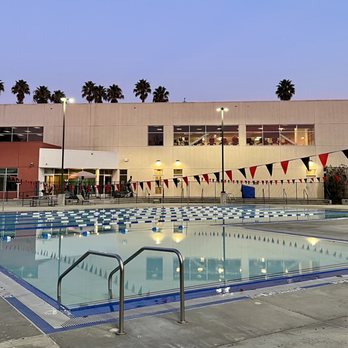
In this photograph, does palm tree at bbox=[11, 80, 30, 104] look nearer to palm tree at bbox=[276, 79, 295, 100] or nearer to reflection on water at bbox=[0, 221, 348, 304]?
palm tree at bbox=[276, 79, 295, 100]

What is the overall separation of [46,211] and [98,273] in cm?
1731

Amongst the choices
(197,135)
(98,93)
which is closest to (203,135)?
(197,135)

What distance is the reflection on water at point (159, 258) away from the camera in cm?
625

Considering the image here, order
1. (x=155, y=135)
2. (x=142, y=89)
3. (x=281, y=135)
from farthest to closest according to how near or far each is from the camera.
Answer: (x=142, y=89) < (x=155, y=135) < (x=281, y=135)

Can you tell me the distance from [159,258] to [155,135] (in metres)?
31.2

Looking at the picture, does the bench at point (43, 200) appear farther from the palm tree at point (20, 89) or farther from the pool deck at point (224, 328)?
the palm tree at point (20, 89)

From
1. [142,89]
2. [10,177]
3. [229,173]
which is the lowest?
[10,177]

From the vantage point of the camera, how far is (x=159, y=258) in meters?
8.45

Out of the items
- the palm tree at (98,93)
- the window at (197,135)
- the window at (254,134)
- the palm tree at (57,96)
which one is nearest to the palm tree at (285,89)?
the window at (254,134)

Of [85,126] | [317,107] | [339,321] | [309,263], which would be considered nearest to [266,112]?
[317,107]

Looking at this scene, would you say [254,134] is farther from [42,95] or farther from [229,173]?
[42,95]

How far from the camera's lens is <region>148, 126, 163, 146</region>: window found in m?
38.8

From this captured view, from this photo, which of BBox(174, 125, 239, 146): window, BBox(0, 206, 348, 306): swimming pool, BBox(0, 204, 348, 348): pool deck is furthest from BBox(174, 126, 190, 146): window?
BBox(0, 204, 348, 348): pool deck

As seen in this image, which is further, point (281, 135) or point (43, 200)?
point (281, 135)
